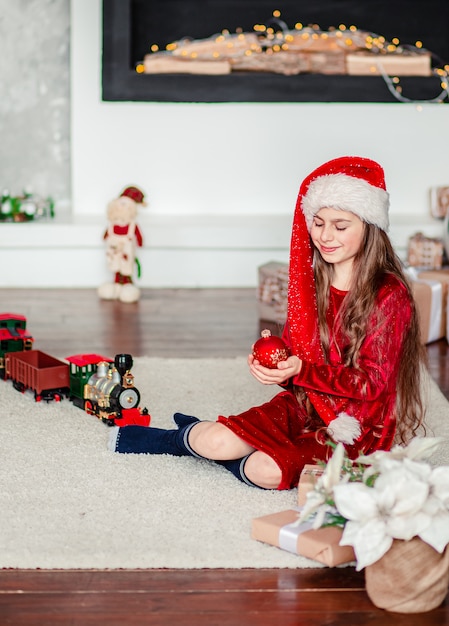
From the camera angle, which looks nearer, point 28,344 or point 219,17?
point 28,344

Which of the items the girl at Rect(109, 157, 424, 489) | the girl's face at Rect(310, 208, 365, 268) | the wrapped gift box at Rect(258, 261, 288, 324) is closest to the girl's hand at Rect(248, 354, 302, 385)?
the girl at Rect(109, 157, 424, 489)

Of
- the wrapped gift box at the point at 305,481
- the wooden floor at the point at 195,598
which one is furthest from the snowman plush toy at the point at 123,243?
the wooden floor at the point at 195,598

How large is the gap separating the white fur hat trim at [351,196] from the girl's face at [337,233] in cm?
2

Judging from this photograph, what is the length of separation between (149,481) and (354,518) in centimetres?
71

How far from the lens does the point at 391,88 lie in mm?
4621

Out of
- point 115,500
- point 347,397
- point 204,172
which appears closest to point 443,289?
point 204,172

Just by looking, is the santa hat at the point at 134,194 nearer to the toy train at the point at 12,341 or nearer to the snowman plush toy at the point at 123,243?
the snowman plush toy at the point at 123,243

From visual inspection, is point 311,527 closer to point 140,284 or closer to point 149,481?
point 149,481

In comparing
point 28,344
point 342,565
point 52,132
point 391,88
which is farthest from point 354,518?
point 52,132

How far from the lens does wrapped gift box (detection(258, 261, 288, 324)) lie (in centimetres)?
375

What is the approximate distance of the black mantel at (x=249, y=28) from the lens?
14.8ft

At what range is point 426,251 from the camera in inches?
169

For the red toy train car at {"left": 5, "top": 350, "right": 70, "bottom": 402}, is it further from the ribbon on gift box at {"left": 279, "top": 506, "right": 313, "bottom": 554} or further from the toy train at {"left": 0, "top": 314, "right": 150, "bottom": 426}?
the ribbon on gift box at {"left": 279, "top": 506, "right": 313, "bottom": 554}

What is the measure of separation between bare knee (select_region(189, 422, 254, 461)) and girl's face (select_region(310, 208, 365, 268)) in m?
0.44
